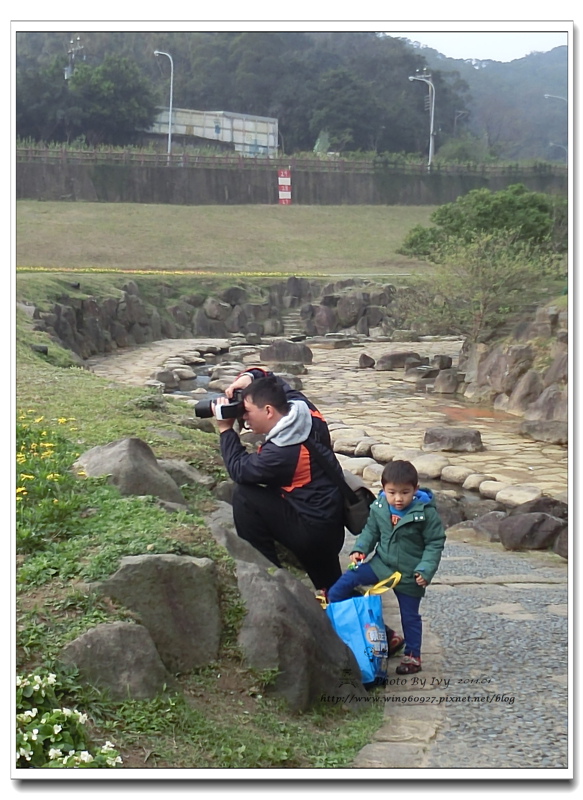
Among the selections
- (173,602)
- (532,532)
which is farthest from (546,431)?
(173,602)

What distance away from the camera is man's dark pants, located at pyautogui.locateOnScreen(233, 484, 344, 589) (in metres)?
4.11

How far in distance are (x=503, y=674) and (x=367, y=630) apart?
1.91 ft

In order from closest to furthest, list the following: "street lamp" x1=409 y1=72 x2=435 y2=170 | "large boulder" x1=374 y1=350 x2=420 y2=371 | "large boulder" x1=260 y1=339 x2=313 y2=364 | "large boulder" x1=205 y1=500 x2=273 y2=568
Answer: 1. "large boulder" x1=205 y1=500 x2=273 y2=568
2. "street lamp" x1=409 y1=72 x2=435 y2=170
3. "large boulder" x1=260 y1=339 x2=313 y2=364
4. "large boulder" x1=374 y1=350 x2=420 y2=371

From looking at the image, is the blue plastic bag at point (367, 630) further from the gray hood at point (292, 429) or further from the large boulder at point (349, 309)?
the large boulder at point (349, 309)

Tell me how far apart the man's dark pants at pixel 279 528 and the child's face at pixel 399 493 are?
0.49 m

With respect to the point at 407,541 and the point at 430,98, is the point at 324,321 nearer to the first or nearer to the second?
the point at 430,98

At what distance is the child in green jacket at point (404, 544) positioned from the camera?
3.67m

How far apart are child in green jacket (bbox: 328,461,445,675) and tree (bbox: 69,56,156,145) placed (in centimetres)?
316

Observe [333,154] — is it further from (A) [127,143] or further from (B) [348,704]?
(B) [348,704]

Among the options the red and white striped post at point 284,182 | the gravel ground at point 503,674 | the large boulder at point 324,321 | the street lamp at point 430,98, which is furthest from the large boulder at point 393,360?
the gravel ground at point 503,674

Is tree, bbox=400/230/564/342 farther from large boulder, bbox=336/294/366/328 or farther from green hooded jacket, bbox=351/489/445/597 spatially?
green hooded jacket, bbox=351/489/445/597

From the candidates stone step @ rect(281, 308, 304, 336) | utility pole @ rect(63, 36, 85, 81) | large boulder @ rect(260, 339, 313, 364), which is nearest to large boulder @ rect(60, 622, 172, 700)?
utility pole @ rect(63, 36, 85, 81)

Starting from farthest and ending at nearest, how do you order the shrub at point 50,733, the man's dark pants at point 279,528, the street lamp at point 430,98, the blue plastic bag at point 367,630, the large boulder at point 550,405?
1. the large boulder at point 550,405
2. the street lamp at point 430,98
3. the man's dark pants at point 279,528
4. the blue plastic bag at point 367,630
5. the shrub at point 50,733
